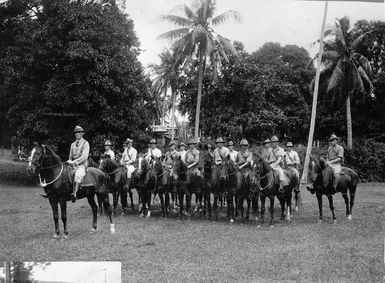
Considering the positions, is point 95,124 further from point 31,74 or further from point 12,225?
point 12,225

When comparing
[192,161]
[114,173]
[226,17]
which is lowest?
[114,173]

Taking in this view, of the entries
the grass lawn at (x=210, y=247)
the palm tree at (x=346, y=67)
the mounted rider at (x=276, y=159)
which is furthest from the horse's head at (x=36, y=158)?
the palm tree at (x=346, y=67)

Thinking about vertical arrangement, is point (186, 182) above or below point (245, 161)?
below

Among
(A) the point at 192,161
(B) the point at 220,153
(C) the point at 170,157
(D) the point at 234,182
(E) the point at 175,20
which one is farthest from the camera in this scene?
(C) the point at 170,157

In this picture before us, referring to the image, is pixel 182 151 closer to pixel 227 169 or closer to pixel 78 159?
pixel 227 169

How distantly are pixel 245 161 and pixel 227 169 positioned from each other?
850mm

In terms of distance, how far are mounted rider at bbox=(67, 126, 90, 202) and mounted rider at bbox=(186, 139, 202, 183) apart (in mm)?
3893

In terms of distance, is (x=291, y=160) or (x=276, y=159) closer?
(x=276, y=159)

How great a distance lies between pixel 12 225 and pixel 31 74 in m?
6.74

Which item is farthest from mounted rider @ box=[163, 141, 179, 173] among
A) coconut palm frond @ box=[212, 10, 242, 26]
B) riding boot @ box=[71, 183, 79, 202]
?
coconut palm frond @ box=[212, 10, 242, 26]

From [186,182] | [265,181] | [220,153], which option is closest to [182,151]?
[220,153]

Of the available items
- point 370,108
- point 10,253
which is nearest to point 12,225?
point 10,253

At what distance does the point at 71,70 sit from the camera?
14.1 meters

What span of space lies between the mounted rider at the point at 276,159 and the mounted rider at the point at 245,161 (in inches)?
25.4
